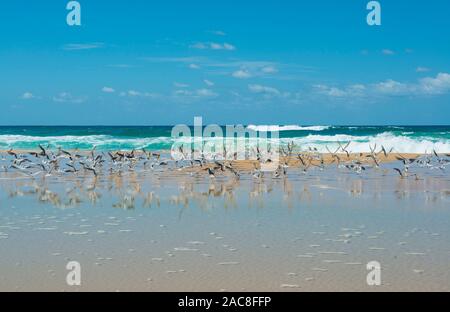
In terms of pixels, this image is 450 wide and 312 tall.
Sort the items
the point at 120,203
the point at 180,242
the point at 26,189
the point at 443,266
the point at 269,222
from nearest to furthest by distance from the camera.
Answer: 1. the point at 443,266
2. the point at 180,242
3. the point at 269,222
4. the point at 120,203
5. the point at 26,189

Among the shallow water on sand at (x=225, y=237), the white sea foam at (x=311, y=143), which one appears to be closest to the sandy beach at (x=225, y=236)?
the shallow water on sand at (x=225, y=237)

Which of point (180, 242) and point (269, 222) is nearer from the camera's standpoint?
point (180, 242)

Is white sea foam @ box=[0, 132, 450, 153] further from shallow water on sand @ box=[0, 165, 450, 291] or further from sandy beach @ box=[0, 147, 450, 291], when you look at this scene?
shallow water on sand @ box=[0, 165, 450, 291]

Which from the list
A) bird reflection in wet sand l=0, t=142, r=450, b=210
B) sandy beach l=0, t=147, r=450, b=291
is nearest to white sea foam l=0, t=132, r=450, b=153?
bird reflection in wet sand l=0, t=142, r=450, b=210

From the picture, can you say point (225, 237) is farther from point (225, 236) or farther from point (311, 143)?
point (311, 143)

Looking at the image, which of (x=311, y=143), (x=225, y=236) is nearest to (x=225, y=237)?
(x=225, y=236)

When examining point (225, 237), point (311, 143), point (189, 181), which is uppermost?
point (311, 143)

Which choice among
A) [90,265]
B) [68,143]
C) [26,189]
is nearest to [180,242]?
[90,265]

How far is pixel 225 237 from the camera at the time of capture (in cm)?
788

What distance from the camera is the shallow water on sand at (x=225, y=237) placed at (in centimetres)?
595

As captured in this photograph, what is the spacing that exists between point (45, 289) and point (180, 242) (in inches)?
88.2

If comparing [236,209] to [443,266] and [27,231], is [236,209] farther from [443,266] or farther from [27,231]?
[443,266]

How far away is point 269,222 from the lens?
29.5ft
